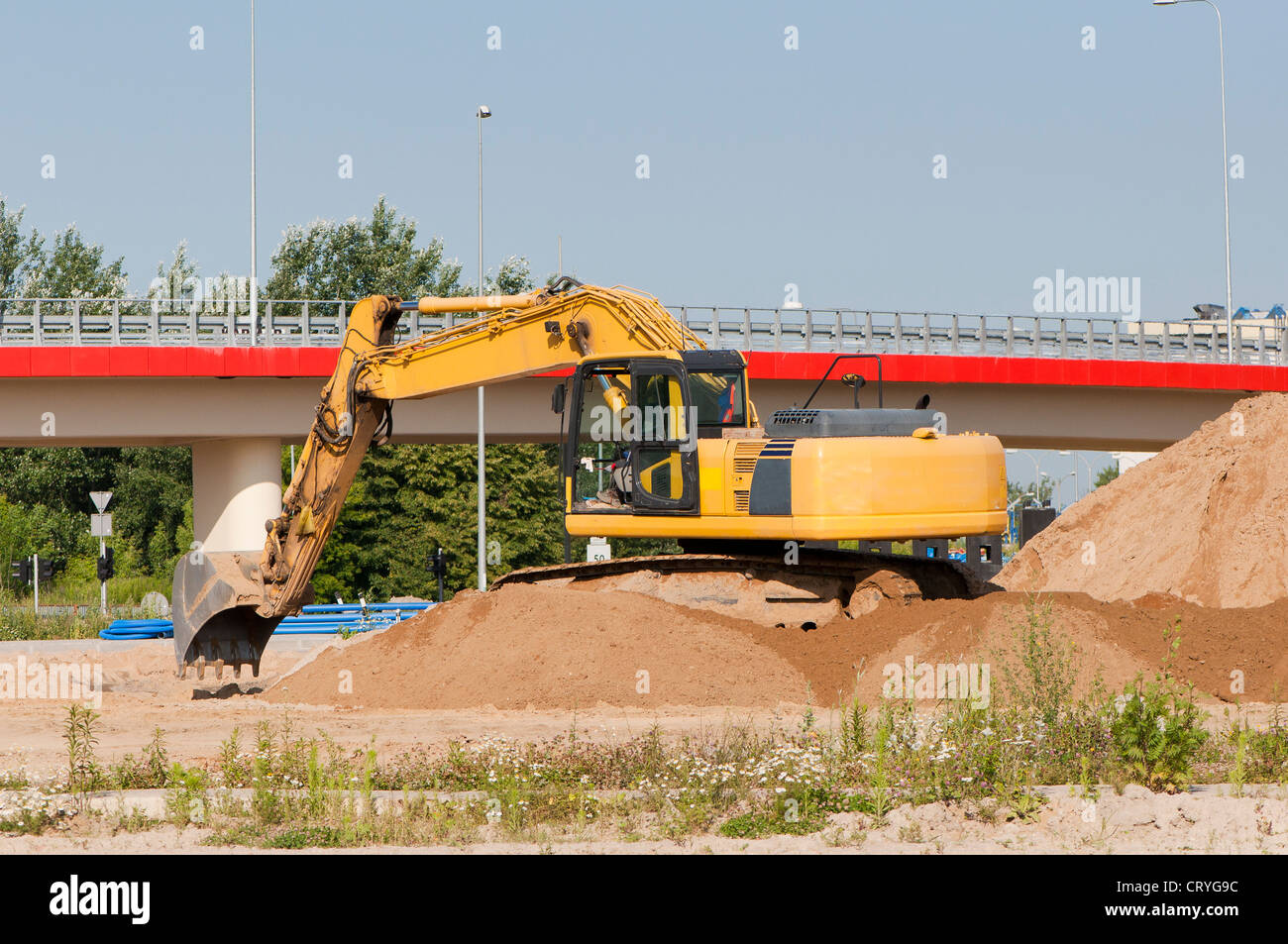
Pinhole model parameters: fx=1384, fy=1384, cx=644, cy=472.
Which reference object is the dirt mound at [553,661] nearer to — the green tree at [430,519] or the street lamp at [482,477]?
the street lamp at [482,477]

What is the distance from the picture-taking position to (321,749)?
1123cm

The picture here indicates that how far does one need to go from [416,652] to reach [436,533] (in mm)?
35434

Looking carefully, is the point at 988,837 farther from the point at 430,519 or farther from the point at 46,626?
the point at 430,519

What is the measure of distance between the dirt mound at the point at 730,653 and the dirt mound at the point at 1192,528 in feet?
14.0

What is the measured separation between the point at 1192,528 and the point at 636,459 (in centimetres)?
995

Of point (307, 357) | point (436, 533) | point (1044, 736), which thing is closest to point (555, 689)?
point (1044, 736)

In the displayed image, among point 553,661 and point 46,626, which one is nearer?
point 553,661

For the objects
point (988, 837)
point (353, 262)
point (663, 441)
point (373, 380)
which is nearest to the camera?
point (988, 837)

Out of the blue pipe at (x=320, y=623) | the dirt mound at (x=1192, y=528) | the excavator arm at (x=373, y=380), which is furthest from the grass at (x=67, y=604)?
the dirt mound at (x=1192, y=528)

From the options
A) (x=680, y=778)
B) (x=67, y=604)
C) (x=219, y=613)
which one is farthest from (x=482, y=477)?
(x=680, y=778)

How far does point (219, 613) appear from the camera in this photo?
1720 centimetres

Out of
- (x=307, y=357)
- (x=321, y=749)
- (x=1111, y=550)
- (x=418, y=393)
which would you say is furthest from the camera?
(x=307, y=357)

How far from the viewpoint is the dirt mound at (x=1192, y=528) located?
19.1 meters

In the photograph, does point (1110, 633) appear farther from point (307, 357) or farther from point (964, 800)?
point (307, 357)
